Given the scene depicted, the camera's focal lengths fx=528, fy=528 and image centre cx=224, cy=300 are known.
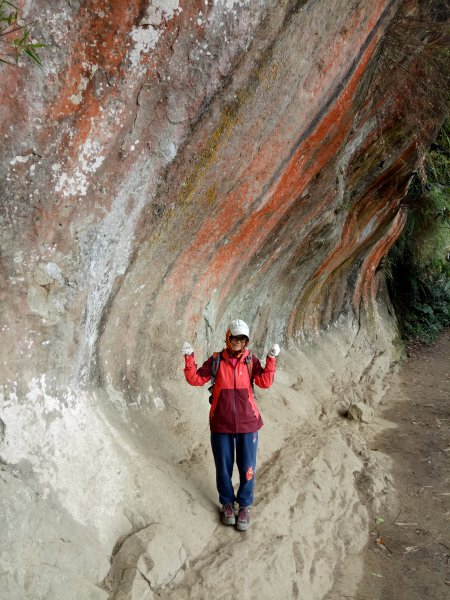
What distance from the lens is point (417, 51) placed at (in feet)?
20.0

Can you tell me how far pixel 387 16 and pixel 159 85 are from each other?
3.00m

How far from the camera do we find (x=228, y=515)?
4180 millimetres

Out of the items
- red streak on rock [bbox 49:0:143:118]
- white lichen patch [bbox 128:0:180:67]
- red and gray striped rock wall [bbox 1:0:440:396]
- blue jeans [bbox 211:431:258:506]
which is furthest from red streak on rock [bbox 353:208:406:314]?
red streak on rock [bbox 49:0:143:118]

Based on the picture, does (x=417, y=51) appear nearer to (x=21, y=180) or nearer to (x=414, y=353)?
(x=21, y=180)

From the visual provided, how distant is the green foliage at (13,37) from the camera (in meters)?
2.96

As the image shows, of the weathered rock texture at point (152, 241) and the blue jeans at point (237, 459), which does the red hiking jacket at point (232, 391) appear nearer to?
the blue jeans at point (237, 459)

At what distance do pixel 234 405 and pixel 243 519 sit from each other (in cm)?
93

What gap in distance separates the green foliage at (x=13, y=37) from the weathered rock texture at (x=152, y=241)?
0.29 feet

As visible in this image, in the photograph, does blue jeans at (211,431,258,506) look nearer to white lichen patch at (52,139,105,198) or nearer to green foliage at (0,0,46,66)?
white lichen patch at (52,139,105,198)

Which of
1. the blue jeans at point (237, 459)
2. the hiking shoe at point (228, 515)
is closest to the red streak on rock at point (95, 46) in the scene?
the blue jeans at point (237, 459)

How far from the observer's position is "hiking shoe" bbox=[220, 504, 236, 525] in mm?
4172

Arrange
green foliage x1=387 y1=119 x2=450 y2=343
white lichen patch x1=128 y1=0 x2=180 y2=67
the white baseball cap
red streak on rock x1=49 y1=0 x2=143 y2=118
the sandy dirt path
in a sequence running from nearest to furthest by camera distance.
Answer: red streak on rock x1=49 y1=0 x2=143 y2=118, white lichen patch x1=128 y1=0 x2=180 y2=67, the white baseball cap, the sandy dirt path, green foliage x1=387 y1=119 x2=450 y2=343

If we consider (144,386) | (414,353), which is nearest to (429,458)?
(144,386)

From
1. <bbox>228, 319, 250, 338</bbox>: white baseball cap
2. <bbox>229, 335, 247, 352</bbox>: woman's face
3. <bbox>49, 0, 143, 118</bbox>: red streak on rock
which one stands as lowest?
<bbox>229, 335, 247, 352</bbox>: woman's face
